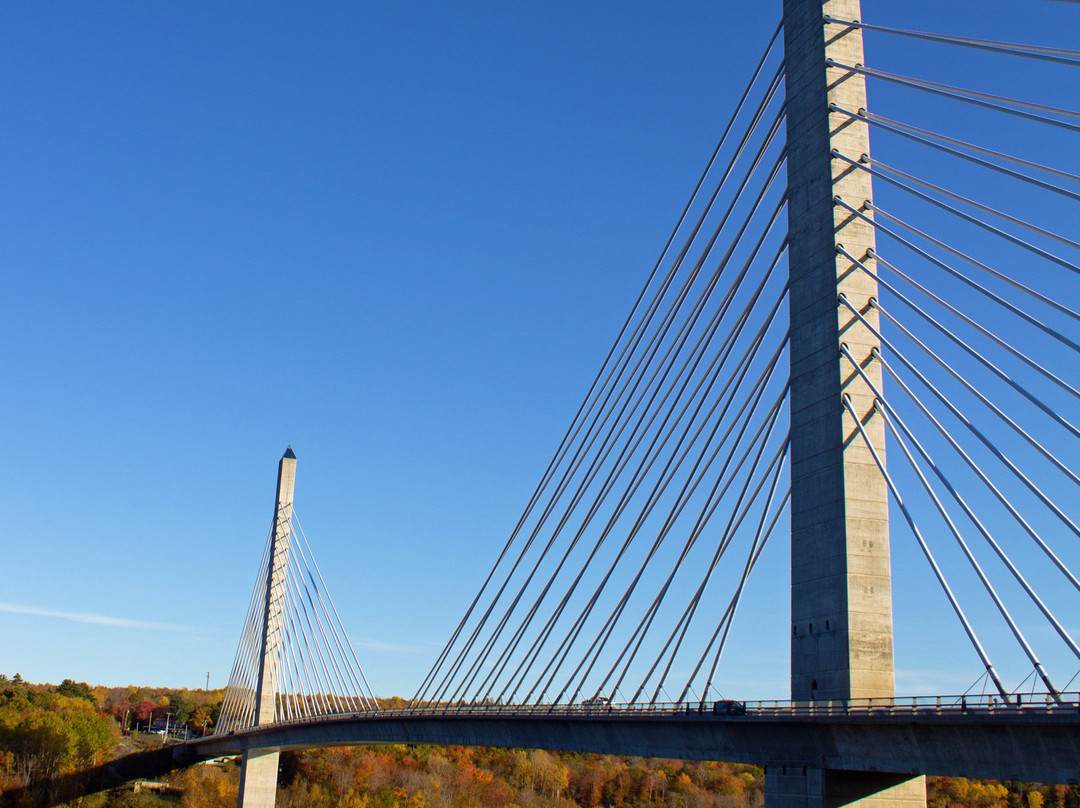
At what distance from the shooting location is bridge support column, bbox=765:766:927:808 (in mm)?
28141

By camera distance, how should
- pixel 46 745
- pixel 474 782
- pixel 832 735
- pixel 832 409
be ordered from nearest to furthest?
pixel 832 735 → pixel 832 409 → pixel 46 745 → pixel 474 782

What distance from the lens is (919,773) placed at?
2564 centimetres

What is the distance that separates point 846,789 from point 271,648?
6698cm

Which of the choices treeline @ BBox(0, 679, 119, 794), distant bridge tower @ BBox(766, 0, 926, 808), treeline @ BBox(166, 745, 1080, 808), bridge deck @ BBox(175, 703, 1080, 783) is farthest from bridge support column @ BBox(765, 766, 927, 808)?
treeline @ BBox(0, 679, 119, 794)

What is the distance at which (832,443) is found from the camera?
30.0 meters

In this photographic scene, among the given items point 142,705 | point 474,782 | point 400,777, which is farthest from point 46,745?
point 142,705

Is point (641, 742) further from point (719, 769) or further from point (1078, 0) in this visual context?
point (719, 769)

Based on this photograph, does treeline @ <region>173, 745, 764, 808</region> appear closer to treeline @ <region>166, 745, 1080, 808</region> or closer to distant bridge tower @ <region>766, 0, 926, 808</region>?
treeline @ <region>166, 745, 1080, 808</region>

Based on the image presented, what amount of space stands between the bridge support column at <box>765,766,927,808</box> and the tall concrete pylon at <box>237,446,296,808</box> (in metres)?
61.2

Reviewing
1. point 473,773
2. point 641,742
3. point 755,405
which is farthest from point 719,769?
point 755,405

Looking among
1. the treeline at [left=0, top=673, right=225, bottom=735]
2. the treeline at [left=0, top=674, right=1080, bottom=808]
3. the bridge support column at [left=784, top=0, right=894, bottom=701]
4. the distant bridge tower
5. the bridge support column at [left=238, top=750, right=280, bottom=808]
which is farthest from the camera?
the treeline at [left=0, top=673, right=225, bottom=735]

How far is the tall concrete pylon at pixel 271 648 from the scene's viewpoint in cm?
8231

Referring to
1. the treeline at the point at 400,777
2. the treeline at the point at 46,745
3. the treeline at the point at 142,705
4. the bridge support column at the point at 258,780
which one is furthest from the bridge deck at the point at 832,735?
the treeline at the point at 142,705

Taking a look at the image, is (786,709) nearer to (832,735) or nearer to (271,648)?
(832,735)
